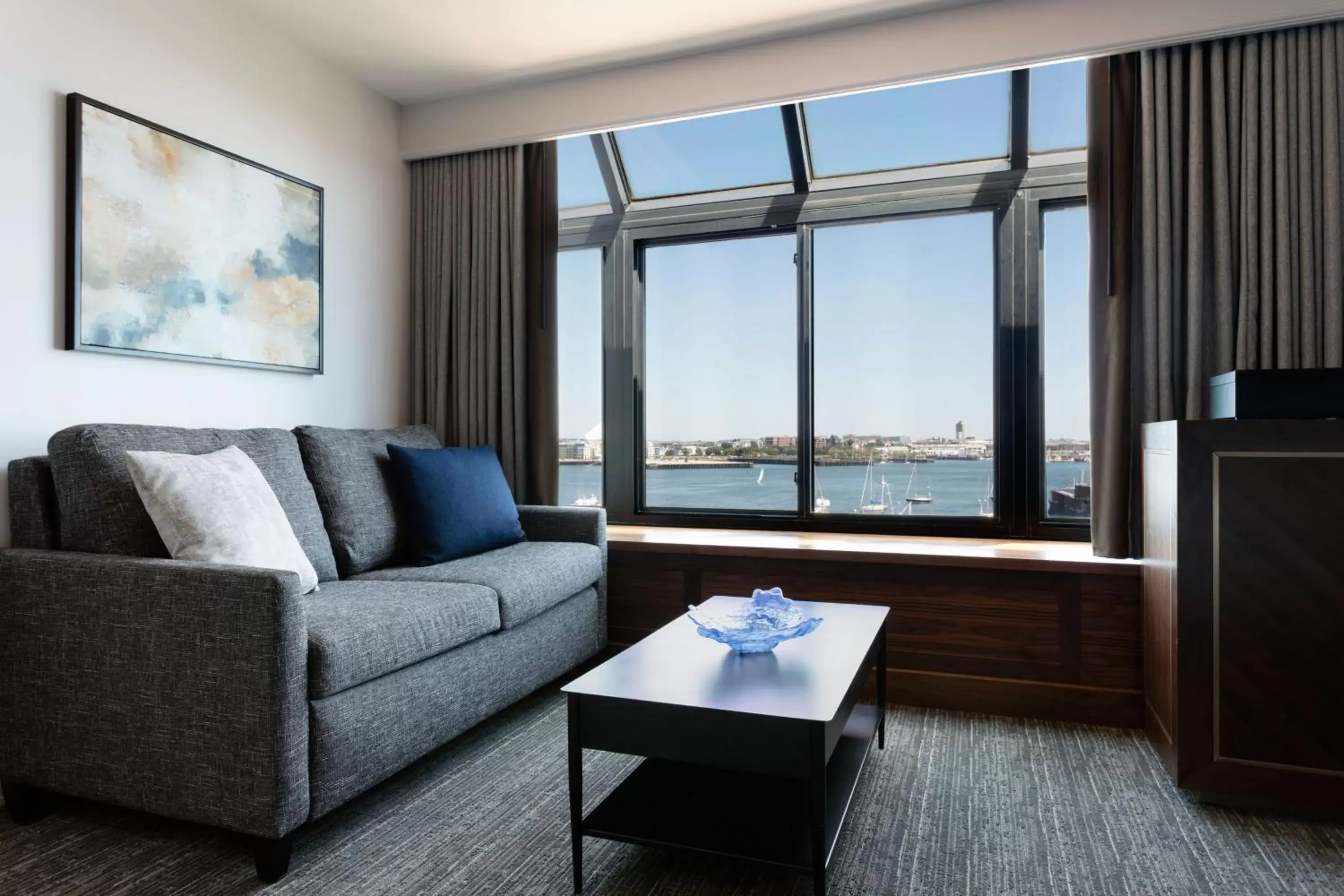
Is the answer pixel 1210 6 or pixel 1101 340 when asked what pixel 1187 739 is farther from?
pixel 1210 6

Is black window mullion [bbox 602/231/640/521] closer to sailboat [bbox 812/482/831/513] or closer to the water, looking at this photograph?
the water

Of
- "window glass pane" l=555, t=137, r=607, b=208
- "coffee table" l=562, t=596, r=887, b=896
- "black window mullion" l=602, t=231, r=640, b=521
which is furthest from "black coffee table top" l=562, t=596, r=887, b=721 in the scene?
"window glass pane" l=555, t=137, r=607, b=208

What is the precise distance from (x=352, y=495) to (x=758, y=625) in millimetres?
1596

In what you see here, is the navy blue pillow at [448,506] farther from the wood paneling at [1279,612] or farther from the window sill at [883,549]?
the wood paneling at [1279,612]

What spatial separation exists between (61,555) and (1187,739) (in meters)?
2.84

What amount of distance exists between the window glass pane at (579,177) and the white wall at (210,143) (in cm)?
75

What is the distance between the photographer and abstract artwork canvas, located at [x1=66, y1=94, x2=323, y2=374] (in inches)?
94.7

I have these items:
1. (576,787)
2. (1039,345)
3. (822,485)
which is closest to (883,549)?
(822,485)

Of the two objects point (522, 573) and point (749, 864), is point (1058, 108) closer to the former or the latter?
point (522, 573)

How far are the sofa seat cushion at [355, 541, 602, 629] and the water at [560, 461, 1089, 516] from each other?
81 cm

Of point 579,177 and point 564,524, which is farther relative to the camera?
point 579,177

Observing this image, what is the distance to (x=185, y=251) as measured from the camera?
106 inches

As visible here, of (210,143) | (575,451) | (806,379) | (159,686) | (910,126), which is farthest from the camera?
(575,451)

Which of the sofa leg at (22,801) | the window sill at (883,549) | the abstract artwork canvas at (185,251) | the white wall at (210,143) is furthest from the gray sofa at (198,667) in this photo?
the window sill at (883,549)
